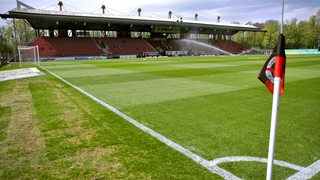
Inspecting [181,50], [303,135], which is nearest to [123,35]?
[181,50]

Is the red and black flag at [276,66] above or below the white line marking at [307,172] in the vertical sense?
above

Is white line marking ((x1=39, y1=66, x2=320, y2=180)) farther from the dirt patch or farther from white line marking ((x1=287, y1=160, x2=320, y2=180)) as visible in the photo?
the dirt patch

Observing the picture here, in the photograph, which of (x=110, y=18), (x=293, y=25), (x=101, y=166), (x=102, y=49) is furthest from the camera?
(x=293, y=25)

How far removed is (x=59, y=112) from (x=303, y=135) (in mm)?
6417

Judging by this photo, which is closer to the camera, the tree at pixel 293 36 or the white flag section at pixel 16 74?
the white flag section at pixel 16 74

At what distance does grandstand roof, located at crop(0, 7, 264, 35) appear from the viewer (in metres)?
47.4

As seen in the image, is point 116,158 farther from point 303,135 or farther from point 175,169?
point 303,135

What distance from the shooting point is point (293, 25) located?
9088 cm

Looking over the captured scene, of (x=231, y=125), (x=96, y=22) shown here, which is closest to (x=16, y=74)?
(x=231, y=125)

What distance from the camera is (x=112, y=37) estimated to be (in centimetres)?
6475

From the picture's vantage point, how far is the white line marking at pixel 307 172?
3320 millimetres

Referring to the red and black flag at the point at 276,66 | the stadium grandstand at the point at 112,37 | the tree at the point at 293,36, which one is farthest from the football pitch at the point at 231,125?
the tree at the point at 293,36

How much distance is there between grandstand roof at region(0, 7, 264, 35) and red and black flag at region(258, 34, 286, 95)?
52.0 m

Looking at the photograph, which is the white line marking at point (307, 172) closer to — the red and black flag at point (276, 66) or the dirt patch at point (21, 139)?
the red and black flag at point (276, 66)
